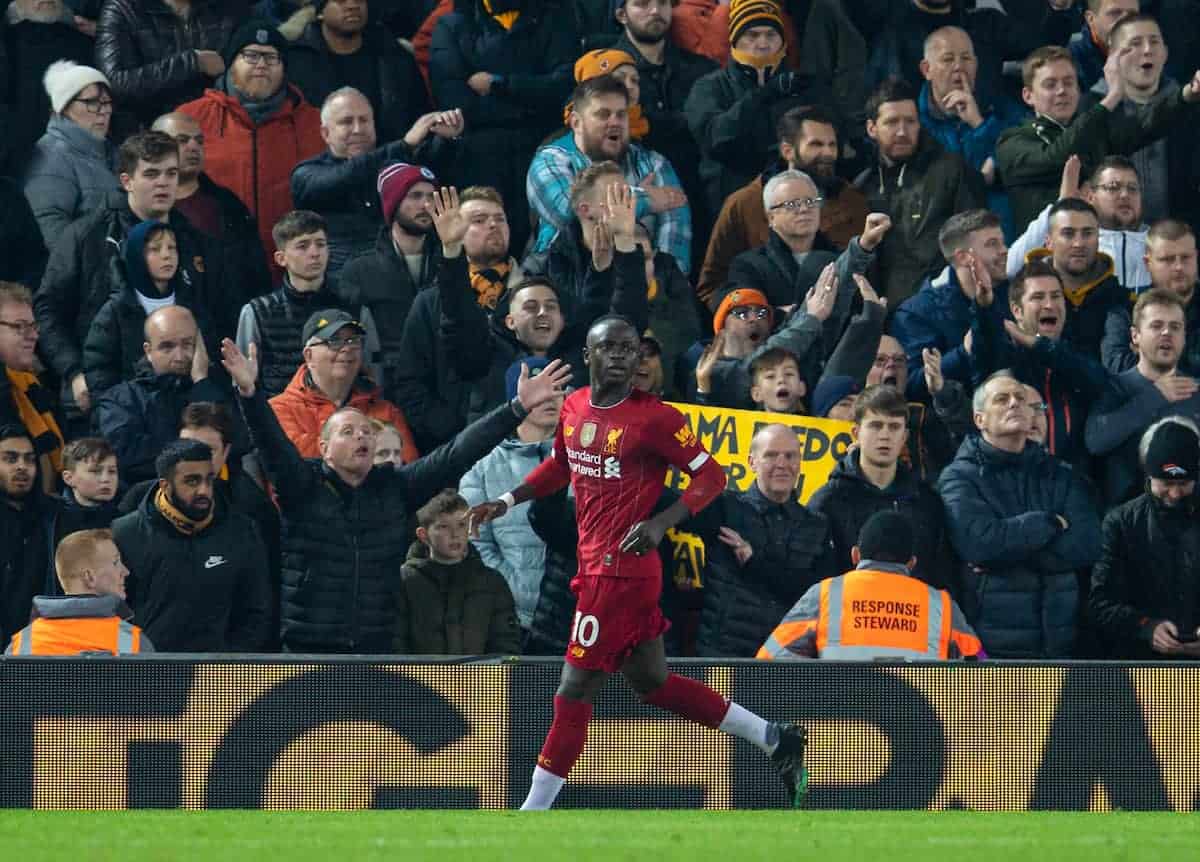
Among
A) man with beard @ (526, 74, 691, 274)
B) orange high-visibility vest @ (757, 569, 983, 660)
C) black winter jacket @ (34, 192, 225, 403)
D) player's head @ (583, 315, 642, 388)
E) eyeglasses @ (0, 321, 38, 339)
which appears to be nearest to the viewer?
player's head @ (583, 315, 642, 388)

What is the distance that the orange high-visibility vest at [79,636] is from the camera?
9.38 meters

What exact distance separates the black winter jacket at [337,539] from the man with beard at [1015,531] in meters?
2.10

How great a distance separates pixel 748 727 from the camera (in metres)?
8.56

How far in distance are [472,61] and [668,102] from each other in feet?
3.69

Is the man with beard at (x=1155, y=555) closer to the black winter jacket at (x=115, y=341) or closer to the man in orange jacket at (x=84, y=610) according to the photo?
the man in orange jacket at (x=84, y=610)

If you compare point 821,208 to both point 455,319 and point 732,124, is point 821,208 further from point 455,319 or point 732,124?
point 455,319

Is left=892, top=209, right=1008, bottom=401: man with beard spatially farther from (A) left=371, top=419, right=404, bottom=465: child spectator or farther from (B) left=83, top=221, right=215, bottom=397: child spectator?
(B) left=83, top=221, right=215, bottom=397: child spectator

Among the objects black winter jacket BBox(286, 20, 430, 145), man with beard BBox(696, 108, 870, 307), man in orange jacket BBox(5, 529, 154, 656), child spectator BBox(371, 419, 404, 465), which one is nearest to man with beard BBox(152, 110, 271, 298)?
black winter jacket BBox(286, 20, 430, 145)

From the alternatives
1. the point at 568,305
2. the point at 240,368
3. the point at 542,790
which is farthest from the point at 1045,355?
the point at 542,790

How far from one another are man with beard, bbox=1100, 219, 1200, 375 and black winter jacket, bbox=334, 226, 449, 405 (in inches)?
134

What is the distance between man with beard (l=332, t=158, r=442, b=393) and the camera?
1204 centimetres

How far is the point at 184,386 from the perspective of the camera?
11.2 metres

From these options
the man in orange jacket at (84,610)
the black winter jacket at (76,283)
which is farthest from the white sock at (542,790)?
the black winter jacket at (76,283)

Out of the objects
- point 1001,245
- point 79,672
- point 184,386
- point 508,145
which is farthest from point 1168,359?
point 79,672
